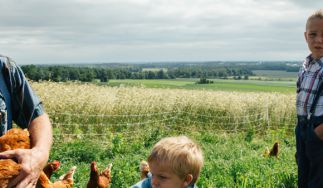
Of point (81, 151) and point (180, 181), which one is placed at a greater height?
point (180, 181)

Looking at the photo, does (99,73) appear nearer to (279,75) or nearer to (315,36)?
(315,36)

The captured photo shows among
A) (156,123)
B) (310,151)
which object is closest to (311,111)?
(310,151)

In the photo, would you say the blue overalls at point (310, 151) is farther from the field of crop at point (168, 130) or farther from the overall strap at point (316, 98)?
the field of crop at point (168, 130)

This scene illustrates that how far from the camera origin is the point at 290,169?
615cm

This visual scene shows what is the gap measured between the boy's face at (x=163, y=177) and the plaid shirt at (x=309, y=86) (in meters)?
1.64

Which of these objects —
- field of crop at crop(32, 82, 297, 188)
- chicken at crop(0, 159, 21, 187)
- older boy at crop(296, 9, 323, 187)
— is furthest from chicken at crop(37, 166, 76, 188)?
older boy at crop(296, 9, 323, 187)

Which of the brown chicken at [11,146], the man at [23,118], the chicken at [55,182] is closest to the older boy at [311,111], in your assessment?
the chicken at [55,182]

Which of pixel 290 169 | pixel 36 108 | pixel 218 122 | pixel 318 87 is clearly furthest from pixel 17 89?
pixel 218 122

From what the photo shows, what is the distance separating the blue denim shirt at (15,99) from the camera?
2436 millimetres

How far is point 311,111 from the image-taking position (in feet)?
12.5

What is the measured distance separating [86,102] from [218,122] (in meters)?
4.65

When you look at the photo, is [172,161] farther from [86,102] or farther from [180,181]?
[86,102]

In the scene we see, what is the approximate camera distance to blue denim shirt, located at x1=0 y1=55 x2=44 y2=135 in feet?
7.99

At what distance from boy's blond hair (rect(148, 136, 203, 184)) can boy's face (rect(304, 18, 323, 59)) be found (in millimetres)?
1673
